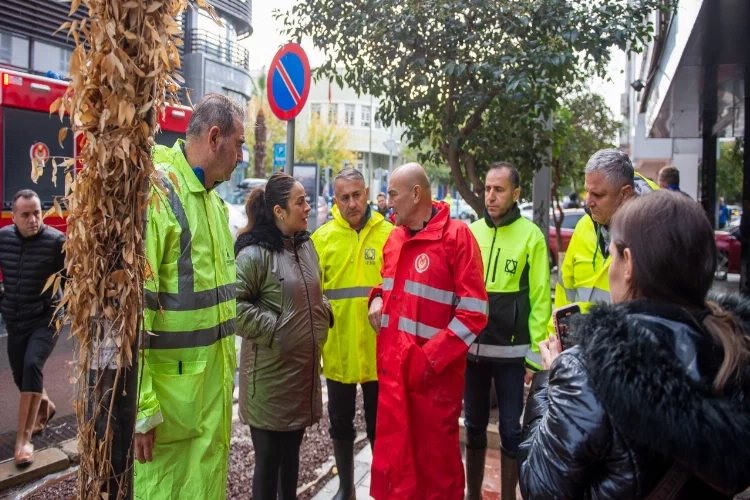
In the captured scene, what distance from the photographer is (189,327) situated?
7.87 ft

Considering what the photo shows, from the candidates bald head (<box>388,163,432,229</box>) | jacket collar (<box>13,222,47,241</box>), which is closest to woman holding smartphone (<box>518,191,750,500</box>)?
bald head (<box>388,163,432,229</box>)

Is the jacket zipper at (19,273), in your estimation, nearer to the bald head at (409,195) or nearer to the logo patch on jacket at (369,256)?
the logo patch on jacket at (369,256)

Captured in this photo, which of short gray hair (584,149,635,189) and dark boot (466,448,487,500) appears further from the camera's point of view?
dark boot (466,448,487,500)

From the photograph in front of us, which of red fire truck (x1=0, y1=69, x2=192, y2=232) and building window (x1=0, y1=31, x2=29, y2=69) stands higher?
building window (x1=0, y1=31, x2=29, y2=69)

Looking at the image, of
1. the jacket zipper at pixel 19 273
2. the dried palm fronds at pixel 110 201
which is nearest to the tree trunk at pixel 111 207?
the dried palm fronds at pixel 110 201

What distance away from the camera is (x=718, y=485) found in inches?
56.4

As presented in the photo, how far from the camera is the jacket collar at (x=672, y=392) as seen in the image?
139 cm

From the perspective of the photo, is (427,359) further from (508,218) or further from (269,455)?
(508,218)

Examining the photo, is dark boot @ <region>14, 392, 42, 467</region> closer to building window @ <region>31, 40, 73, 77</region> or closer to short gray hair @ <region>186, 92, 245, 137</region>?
short gray hair @ <region>186, 92, 245, 137</region>

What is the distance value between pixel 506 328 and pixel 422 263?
81cm

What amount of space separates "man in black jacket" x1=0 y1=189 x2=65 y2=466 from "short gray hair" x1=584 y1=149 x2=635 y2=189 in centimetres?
385

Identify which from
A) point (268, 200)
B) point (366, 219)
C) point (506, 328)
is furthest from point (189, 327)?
point (506, 328)

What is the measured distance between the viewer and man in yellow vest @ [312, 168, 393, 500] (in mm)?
3814

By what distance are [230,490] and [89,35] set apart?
2.99 meters
